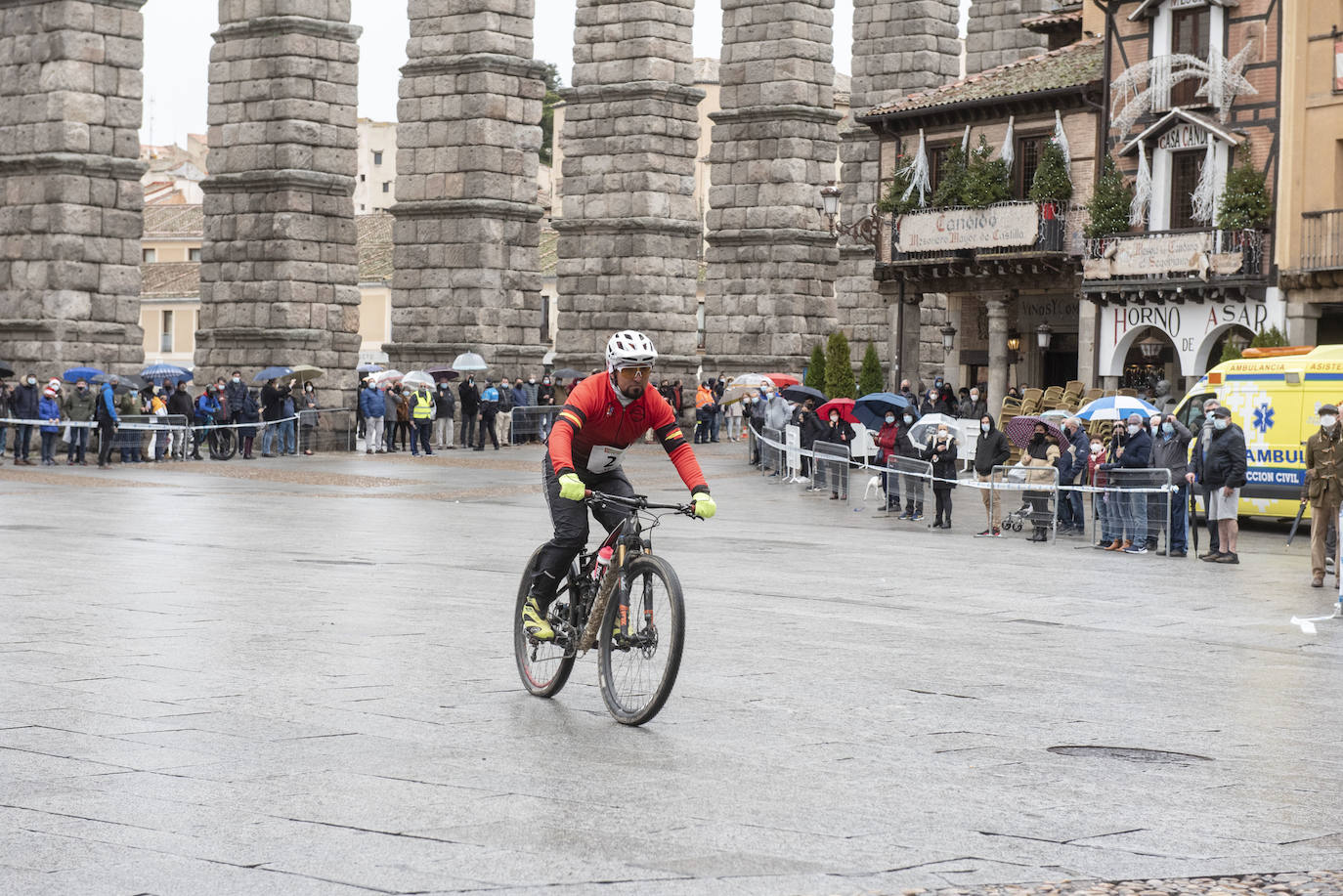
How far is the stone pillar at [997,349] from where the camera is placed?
38.9m

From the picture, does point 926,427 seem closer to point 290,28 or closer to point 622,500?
point 290,28

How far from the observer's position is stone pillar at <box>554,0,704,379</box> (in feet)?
132

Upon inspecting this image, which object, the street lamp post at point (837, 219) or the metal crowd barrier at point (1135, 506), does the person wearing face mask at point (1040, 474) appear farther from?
the street lamp post at point (837, 219)

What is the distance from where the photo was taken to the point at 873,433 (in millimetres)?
34219

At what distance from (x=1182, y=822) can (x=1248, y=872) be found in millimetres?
707

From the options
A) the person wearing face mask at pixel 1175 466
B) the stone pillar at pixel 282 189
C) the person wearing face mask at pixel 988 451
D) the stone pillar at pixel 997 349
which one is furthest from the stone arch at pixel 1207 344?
the stone pillar at pixel 282 189

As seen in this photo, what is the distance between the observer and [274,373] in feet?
110

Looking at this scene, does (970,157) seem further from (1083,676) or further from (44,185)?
(1083,676)

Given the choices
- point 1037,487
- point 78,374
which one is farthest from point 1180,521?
point 78,374

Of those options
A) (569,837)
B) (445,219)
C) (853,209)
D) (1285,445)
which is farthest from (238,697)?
(853,209)

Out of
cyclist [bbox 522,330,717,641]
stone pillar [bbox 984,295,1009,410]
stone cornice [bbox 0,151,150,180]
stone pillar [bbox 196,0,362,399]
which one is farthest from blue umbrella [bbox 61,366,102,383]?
cyclist [bbox 522,330,717,641]

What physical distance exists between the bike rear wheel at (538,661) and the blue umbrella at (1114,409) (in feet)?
51.0

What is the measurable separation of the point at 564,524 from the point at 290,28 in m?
26.8

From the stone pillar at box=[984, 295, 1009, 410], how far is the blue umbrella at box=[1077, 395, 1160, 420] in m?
13.3
